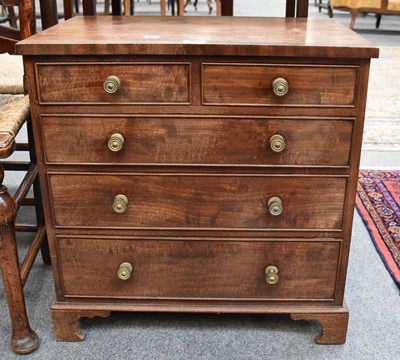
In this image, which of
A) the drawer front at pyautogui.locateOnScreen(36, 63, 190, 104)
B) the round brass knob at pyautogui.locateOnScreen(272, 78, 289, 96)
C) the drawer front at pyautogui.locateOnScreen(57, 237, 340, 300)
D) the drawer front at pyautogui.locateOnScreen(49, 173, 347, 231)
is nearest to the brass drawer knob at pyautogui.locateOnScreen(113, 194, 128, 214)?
the drawer front at pyautogui.locateOnScreen(49, 173, 347, 231)

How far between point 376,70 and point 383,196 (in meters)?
2.35

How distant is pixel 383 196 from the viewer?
93.3 inches

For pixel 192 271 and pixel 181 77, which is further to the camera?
pixel 192 271

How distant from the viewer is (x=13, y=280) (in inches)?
55.1

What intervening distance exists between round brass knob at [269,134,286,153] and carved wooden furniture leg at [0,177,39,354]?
670mm

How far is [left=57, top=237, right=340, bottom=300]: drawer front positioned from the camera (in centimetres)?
143

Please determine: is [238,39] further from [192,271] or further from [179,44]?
[192,271]

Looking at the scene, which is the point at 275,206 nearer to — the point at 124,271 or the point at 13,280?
the point at 124,271

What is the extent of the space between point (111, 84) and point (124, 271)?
51cm

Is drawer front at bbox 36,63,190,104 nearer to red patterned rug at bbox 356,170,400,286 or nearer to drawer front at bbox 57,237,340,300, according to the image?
drawer front at bbox 57,237,340,300

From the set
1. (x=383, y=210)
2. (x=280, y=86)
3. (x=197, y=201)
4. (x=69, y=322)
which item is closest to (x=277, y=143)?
(x=280, y=86)

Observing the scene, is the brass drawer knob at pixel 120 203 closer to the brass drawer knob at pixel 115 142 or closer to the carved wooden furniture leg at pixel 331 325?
the brass drawer knob at pixel 115 142

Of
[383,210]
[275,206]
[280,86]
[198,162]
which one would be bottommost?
[383,210]

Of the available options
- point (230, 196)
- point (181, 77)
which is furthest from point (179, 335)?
point (181, 77)
